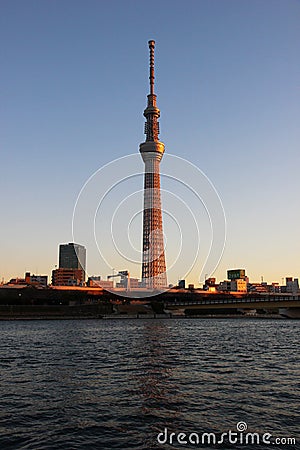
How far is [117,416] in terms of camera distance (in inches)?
859

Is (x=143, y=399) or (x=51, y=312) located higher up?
(x=51, y=312)

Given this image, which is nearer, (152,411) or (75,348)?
(152,411)

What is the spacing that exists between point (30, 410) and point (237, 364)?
21.6 metres

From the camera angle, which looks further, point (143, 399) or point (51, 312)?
point (51, 312)

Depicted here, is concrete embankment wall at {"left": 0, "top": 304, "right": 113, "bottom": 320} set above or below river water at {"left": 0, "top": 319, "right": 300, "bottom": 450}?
above

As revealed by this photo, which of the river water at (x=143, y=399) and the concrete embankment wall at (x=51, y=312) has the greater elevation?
the concrete embankment wall at (x=51, y=312)

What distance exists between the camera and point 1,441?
18.1 metres

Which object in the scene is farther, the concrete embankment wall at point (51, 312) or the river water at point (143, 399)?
the concrete embankment wall at point (51, 312)

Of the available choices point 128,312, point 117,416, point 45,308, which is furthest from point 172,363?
point 128,312

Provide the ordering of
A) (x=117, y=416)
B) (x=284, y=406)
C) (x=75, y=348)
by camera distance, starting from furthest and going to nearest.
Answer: (x=75, y=348) → (x=284, y=406) → (x=117, y=416)

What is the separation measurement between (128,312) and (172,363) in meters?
125

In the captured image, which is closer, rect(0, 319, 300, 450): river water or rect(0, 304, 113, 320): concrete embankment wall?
rect(0, 319, 300, 450): river water

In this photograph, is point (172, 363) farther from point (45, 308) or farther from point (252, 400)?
point (45, 308)

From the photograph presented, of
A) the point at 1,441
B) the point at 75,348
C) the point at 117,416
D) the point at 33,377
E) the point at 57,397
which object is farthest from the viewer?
the point at 75,348
